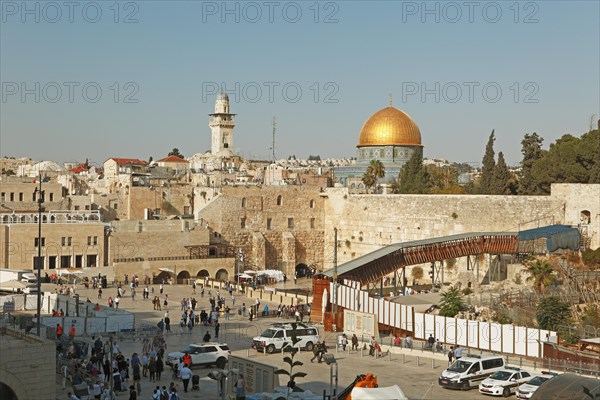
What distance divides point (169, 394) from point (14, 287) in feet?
60.3

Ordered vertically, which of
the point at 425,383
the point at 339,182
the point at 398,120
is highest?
the point at 398,120

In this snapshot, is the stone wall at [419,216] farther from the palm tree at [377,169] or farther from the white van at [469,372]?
the white van at [469,372]

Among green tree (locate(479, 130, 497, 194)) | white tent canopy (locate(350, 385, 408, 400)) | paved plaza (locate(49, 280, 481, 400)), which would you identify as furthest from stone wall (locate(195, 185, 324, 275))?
white tent canopy (locate(350, 385, 408, 400))

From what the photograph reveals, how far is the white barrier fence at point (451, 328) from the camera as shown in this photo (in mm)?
22062

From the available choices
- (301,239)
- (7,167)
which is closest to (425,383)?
(301,239)

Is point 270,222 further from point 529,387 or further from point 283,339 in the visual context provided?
point 529,387

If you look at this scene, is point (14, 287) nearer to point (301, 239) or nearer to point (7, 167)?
point (301, 239)

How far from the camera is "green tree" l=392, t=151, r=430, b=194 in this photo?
1875 inches

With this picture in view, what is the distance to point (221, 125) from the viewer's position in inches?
2901

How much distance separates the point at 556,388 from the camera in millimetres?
15047

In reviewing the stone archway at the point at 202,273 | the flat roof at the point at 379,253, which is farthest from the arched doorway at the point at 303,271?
the flat roof at the point at 379,253

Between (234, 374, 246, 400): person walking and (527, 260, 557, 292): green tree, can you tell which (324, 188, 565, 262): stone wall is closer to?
(527, 260, 557, 292): green tree

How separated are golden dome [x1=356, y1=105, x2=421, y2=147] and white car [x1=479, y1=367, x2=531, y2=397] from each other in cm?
3966

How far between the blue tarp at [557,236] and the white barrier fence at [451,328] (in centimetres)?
1025
